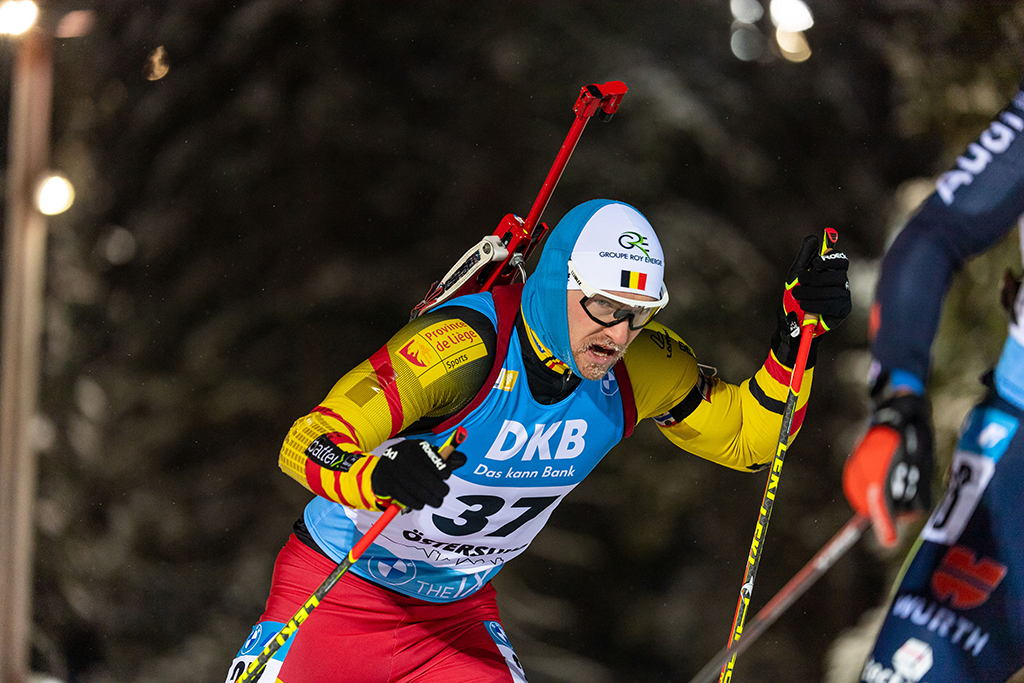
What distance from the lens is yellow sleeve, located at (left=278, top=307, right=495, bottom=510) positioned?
1.37 meters

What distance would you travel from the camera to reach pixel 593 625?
3252 millimetres

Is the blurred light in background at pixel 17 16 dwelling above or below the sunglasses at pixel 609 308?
above

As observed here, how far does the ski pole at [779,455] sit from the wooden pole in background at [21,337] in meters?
2.81

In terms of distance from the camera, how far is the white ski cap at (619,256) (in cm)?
148

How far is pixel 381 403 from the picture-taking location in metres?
1.44

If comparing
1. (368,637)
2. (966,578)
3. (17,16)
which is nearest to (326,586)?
(368,637)

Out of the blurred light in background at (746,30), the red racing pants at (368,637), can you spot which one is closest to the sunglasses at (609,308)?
the red racing pants at (368,637)

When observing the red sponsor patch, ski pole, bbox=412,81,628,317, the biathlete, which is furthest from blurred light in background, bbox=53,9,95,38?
the red sponsor patch

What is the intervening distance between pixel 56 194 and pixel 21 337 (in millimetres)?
577

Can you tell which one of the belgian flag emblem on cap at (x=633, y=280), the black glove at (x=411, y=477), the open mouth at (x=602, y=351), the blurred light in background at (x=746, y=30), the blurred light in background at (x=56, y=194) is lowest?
the black glove at (x=411, y=477)

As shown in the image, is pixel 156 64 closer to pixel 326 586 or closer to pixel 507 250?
pixel 507 250

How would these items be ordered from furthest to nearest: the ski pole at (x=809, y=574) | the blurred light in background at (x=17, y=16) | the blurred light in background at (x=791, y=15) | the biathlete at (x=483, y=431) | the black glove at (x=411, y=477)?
1. the blurred light in background at (x=17, y=16)
2. the blurred light in background at (x=791, y=15)
3. the biathlete at (x=483, y=431)
4. the black glove at (x=411, y=477)
5. the ski pole at (x=809, y=574)

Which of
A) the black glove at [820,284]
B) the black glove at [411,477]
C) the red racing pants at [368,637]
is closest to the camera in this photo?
the black glove at [411,477]

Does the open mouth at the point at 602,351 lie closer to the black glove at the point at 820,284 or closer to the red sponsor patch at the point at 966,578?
the black glove at the point at 820,284
